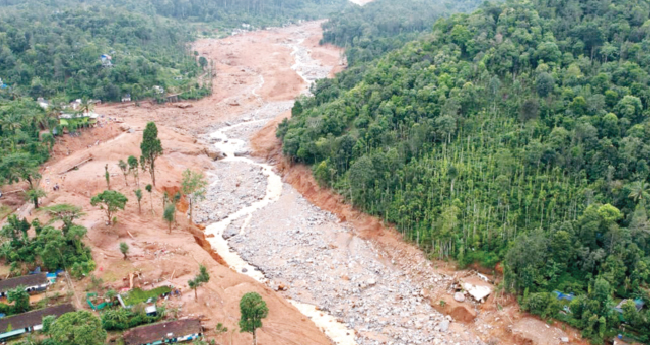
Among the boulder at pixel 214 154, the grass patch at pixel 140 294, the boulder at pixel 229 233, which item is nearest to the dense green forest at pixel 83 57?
the boulder at pixel 214 154

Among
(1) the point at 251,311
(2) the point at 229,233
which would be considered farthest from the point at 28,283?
(2) the point at 229,233

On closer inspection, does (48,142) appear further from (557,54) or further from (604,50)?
(604,50)

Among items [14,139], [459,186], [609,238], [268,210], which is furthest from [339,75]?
[609,238]

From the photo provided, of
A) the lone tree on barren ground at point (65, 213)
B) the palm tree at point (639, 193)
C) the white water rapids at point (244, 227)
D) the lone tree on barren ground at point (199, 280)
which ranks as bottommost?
the white water rapids at point (244, 227)

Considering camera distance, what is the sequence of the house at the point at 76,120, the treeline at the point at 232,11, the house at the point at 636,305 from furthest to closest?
the treeline at the point at 232,11 → the house at the point at 76,120 → the house at the point at 636,305

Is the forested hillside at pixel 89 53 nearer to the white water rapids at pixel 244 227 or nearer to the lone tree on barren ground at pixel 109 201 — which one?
the white water rapids at pixel 244 227

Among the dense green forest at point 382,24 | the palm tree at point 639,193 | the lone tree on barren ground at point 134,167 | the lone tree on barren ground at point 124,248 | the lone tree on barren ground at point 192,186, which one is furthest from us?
the dense green forest at point 382,24

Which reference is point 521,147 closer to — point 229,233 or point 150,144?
point 229,233

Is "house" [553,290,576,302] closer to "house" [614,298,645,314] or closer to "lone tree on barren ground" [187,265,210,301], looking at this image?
"house" [614,298,645,314]
